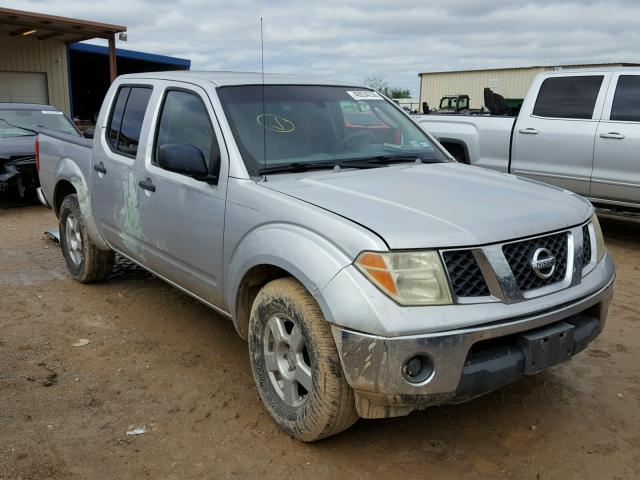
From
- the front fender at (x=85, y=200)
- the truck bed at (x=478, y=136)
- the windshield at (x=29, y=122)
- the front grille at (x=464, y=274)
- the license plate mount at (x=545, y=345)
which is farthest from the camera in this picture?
the windshield at (x=29, y=122)

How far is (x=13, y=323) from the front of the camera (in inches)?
189

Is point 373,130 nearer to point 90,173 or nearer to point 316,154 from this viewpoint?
point 316,154

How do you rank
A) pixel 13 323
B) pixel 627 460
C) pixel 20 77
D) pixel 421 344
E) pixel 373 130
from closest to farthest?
pixel 421 344 < pixel 627 460 < pixel 373 130 < pixel 13 323 < pixel 20 77

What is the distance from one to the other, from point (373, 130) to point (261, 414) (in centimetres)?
197

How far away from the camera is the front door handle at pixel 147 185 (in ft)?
13.3

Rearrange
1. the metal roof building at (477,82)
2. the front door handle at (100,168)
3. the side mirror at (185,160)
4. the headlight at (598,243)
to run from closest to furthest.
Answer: the headlight at (598,243) → the side mirror at (185,160) → the front door handle at (100,168) → the metal roof building at (477,82)

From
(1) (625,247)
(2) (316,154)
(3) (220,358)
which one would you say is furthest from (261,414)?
(1) (625,247)

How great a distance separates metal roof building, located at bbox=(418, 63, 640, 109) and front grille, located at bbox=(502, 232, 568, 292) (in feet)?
93.9

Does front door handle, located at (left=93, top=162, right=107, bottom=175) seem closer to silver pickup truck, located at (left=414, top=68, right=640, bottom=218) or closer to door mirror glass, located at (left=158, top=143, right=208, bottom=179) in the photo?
door mirror glass, located at (left=158, top=143, right=208, bottom=179)

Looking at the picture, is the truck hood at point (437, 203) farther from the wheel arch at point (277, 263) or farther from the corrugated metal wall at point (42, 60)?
the corrugated metal wall at point (42, 60)

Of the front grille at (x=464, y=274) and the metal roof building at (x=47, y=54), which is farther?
the metal roof building at (x=47, y=54)

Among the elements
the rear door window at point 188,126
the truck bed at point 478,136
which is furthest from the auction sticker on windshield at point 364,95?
the truck bed at point 478,136

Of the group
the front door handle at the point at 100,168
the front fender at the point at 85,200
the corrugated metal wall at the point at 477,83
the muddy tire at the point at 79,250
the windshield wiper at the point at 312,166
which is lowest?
the muddy tire at the point at 79,250

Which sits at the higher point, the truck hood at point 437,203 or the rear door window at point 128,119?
the rear door window at point 128,119
